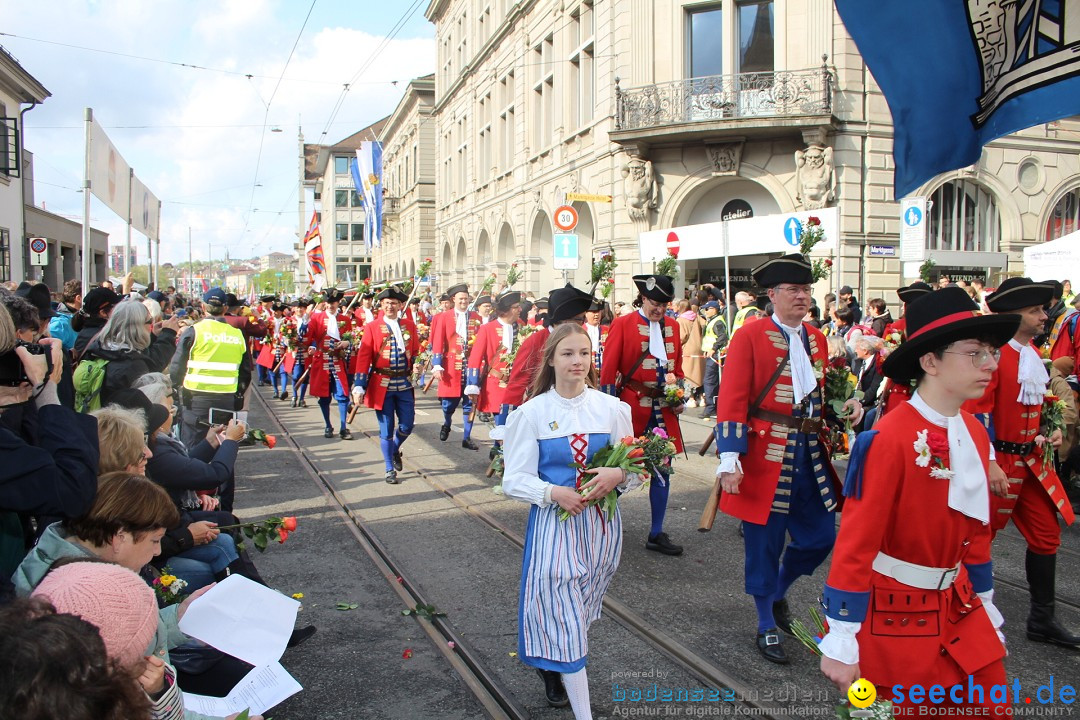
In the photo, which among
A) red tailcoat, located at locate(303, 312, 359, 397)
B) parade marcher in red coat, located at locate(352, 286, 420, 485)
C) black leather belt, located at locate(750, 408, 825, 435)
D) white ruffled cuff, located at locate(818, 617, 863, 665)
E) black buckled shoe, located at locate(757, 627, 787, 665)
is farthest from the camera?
red tailcoat, located at locate(303, 312, 359, 397)

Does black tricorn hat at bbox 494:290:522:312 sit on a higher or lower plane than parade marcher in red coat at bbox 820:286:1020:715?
higher

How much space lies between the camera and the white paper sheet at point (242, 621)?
127 inches

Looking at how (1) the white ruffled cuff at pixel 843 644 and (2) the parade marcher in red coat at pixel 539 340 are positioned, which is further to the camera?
(2) the parade marcher in red coat at pixel 539 340

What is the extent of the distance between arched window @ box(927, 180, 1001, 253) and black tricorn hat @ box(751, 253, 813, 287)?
707 inches

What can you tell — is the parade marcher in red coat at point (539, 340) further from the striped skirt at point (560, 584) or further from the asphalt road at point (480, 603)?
the asphalt road at point (480, 603)

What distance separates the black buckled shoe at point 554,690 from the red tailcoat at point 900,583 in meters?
1.65

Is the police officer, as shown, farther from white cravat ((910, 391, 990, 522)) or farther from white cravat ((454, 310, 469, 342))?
white cravat ((910, 391, 990, 522))

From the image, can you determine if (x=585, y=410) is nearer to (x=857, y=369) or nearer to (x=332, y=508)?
(x=332, y=508)

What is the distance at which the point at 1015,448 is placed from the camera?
461 cm

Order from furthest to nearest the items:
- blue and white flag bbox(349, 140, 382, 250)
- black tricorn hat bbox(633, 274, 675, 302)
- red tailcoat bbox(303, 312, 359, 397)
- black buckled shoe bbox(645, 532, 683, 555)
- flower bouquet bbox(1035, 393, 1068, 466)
Result: blue and white flag bbox(349, 140, 382, 250), red tailcoat bbox(303, 312, 359, 397), black tricorn hat bbox(633, 274, 675, 302), black buckled shoe bbox(645, 532, 683, 555), flower bouquet bbox(1035, 393, 1068, 466)

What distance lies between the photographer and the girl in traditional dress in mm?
3498

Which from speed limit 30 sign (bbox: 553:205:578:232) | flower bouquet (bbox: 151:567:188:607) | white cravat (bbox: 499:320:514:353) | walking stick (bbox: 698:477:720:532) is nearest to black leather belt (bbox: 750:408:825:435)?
walking stick (bbox: 698:477:720:532)

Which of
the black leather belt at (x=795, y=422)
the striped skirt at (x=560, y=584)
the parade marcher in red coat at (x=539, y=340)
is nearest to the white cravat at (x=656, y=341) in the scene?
the parade marcher in red coat at (x=539, y=340)

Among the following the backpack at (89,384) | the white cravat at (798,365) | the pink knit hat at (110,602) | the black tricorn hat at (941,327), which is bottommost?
the pink knit hat at (110,602)
